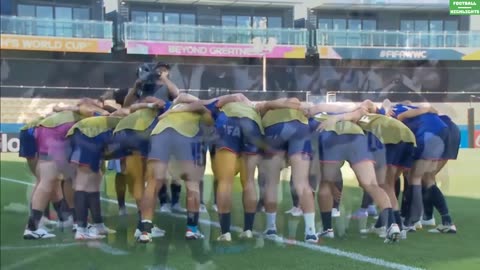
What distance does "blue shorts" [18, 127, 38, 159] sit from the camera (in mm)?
2820

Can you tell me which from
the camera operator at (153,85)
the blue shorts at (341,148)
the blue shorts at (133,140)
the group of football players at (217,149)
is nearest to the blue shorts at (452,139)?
the group of football players at (217,149)

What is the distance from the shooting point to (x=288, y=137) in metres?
3.10

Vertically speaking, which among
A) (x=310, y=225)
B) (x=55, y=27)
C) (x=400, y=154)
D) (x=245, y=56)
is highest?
(x=55, y=27)

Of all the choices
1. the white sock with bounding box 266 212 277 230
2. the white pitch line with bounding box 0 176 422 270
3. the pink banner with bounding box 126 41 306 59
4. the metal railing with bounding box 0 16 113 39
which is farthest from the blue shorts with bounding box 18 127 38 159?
the white sock with bounding box 266 212 277 230

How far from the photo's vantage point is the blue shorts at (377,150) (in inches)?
131

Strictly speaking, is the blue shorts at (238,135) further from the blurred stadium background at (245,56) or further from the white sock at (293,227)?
the white sock at (293,227)

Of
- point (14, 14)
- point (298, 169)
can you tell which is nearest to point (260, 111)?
point (298, 169)

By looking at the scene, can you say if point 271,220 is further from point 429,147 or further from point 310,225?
point 429,147

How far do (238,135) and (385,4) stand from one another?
0.97 metres

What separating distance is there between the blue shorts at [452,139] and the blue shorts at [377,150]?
0.34 meters

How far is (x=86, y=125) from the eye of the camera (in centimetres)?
299

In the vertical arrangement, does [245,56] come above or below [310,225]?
above

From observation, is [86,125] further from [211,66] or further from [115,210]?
[211,66]

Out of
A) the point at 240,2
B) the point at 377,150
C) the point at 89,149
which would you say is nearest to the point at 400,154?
the point at 377,150
